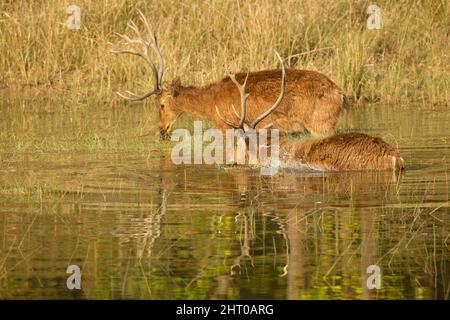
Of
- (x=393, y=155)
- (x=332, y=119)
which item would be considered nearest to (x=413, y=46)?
(x=332, y=119)

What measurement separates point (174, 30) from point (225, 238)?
1141 cm

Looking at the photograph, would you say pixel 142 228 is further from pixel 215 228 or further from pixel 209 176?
pixel 209 176

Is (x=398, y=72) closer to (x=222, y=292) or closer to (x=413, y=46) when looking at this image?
(x=413, y=46)

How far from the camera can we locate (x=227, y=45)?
20047mm

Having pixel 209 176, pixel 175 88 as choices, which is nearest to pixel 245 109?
pixel 209 176

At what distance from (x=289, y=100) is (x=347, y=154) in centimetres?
237

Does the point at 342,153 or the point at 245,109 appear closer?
the point at 342,153

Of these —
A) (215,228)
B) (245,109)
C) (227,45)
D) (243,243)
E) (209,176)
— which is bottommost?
(243,243)

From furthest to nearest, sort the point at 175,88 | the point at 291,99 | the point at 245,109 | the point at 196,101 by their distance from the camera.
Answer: the point at 175,88 → the point at 196,101 → the point at 291,99 → the point at 245,109

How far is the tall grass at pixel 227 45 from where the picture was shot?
19219 millimetres

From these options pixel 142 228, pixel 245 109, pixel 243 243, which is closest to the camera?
pixel 243 243
